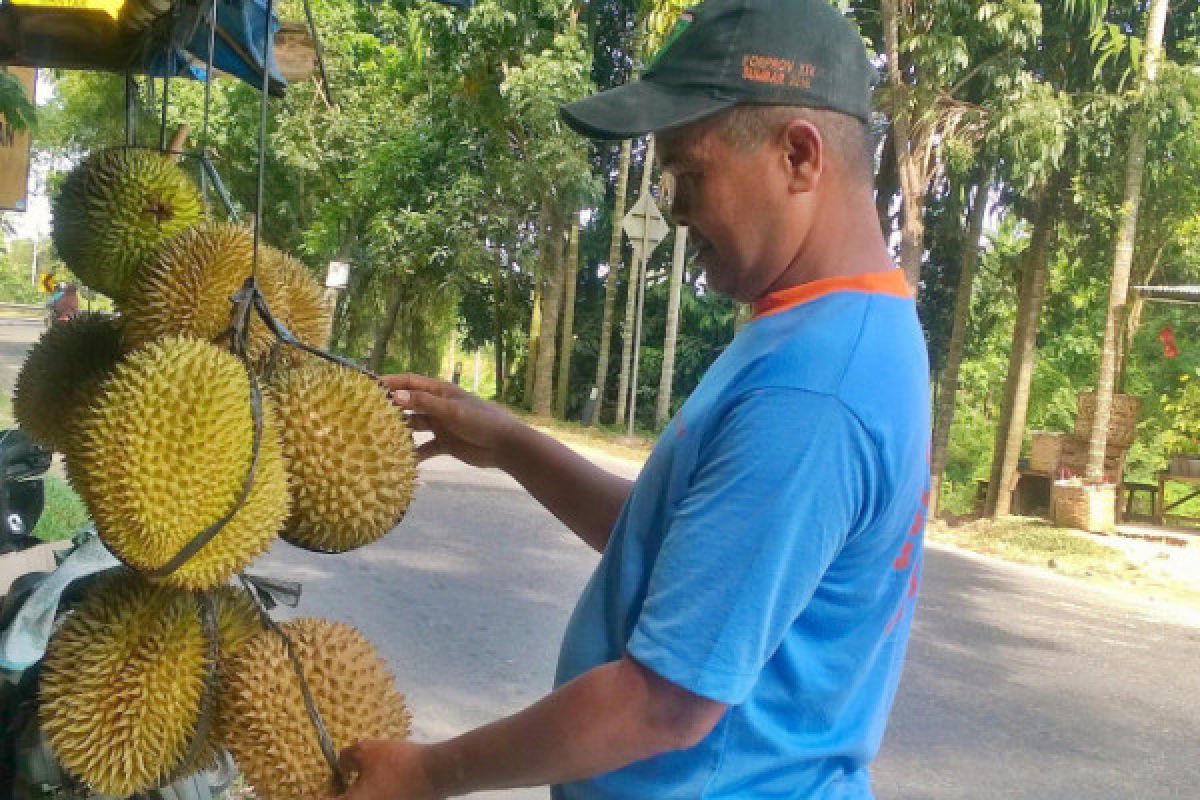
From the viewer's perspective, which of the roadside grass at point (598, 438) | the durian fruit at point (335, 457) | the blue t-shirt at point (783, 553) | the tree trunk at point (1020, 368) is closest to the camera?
the blue t-shirt at point (783, 553)

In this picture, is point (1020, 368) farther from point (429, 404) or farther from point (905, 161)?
point (429, 404)

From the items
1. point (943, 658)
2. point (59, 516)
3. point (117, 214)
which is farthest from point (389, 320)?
point (117, 214)

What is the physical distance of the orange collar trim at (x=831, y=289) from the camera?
1159 mm

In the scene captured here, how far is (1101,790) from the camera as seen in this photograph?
4.00 m

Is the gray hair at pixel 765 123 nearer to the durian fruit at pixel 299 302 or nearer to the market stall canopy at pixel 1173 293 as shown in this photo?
the durian fruit at pixel 299 302

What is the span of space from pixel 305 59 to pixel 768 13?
54.4 inches

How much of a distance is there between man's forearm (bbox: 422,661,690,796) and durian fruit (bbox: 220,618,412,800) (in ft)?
0.59

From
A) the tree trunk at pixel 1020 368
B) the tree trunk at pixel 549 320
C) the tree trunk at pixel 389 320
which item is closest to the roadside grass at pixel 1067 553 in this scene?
the tree trunk at pixel 1020 368

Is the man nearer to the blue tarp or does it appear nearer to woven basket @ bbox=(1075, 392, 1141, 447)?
the blue tarp

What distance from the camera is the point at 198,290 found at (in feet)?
4.35

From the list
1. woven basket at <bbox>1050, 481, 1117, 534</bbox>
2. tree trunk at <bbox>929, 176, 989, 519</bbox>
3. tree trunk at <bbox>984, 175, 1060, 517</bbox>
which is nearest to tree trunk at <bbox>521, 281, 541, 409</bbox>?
tree trunk at <bbox>929, 176, 989, 519</bbox>

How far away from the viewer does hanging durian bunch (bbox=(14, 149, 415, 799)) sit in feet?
3.88

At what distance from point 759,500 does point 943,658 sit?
15.9 feet

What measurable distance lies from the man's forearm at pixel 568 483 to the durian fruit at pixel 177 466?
572 millimetres
